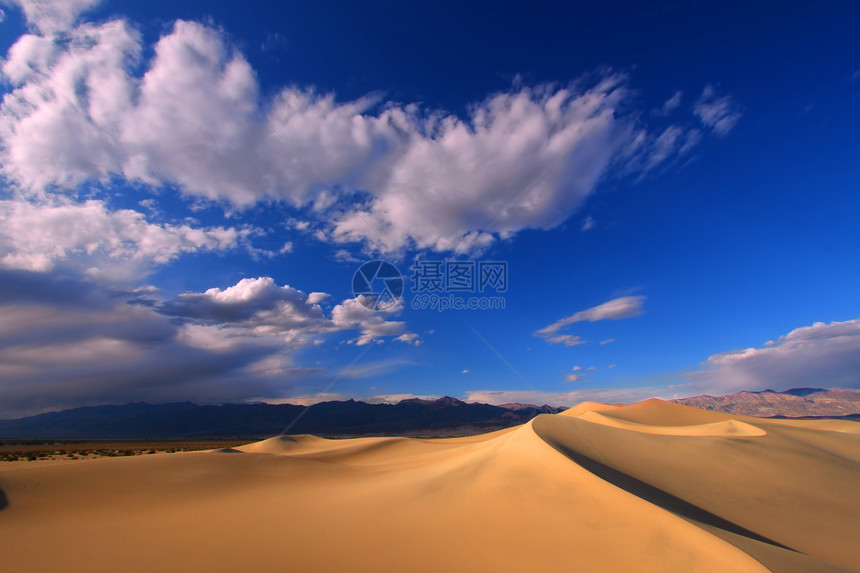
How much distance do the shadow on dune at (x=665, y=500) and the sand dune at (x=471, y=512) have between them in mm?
104

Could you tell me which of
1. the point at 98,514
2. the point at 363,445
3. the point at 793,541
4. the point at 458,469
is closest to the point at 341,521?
the point at 458,469

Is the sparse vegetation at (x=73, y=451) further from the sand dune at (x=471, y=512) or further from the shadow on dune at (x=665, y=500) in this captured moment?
the shadow on dune at (x=665, y=500)

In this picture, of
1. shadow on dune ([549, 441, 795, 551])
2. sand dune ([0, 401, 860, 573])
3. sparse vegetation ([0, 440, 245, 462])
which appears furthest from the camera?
sparse vegetation ([0, 440, 245, 462])

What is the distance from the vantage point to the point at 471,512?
1094 cm

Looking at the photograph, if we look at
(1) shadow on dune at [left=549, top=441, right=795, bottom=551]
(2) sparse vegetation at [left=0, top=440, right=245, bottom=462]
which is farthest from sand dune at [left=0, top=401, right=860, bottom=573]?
(2) sparse vegetation at [left=0, top=440, right=245, bottom=462]

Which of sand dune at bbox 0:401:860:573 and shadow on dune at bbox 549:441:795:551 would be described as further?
shadow on dune at bbox 549:441:795:551

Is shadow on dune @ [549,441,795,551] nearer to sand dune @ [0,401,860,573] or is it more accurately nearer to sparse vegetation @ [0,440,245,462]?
sand dune @ [0,401,860,573]

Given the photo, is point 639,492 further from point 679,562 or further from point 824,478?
point 824,478

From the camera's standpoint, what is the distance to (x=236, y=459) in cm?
1944

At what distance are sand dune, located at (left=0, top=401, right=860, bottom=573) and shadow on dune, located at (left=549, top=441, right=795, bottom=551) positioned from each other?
10cm

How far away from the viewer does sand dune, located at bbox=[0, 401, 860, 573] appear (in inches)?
326

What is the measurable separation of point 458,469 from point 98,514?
12.4 m

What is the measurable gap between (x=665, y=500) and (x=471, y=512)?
6.68 meters

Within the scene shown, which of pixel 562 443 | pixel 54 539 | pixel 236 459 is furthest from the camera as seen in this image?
pixel 236 459
